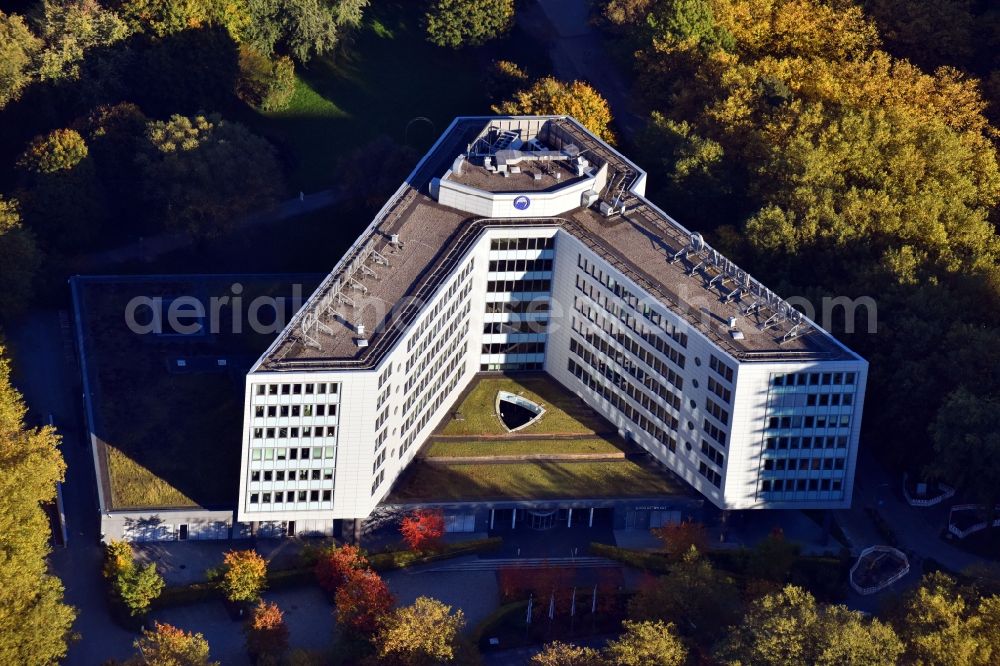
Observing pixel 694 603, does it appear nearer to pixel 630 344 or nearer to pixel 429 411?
pixel 630 344

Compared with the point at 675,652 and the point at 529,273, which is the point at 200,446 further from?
the point at 675,652

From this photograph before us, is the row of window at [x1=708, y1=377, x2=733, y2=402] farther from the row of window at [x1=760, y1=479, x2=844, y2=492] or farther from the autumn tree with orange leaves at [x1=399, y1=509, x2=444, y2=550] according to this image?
the autumn tree with orange leaves at [x1=399, y1=509, x2=444, y2=550]

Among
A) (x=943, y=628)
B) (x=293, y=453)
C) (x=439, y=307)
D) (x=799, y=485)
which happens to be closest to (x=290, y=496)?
(x=293, y=453)

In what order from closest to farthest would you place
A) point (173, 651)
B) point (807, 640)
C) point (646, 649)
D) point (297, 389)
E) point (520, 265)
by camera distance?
point (807, 640), point (646, 649), point (173, 651), point (297, 389), point (520, 265)

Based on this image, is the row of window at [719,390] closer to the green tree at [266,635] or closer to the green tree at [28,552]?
the green tree at [266,635]

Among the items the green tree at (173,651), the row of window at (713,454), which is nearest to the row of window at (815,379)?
the row of window at (713,454)

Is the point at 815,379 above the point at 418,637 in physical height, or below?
above

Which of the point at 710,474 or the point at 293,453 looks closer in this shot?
the point at 293,453
